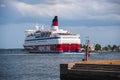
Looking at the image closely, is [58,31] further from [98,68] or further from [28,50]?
[98,68]

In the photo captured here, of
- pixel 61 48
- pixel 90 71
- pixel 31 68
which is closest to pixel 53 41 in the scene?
pixel 61 48

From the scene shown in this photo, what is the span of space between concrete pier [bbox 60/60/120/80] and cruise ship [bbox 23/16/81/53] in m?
85.3

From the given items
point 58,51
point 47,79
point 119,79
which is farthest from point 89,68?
point 58,51

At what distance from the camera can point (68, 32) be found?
12731cm

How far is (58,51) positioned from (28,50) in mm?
20992

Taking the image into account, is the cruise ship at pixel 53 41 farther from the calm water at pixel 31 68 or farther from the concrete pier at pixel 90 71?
the concrete pier at pixel 90 71

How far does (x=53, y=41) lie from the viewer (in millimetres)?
119062

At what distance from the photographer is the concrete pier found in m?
27.6

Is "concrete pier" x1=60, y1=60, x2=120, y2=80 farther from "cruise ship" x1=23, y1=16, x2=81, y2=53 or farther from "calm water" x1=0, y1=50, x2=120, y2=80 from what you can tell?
"cruise ship" x1=23, y1=16, x2=81, y2=53

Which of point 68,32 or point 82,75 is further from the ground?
point 68,32

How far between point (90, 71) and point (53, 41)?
90420 millimetres

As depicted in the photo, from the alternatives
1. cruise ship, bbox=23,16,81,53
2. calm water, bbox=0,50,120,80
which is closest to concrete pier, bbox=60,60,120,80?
calm water, bbox=0,50,120,80

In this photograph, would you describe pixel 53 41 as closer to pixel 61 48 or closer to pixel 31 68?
pixel 61 48

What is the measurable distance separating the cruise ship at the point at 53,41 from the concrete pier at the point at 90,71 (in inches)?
3359
